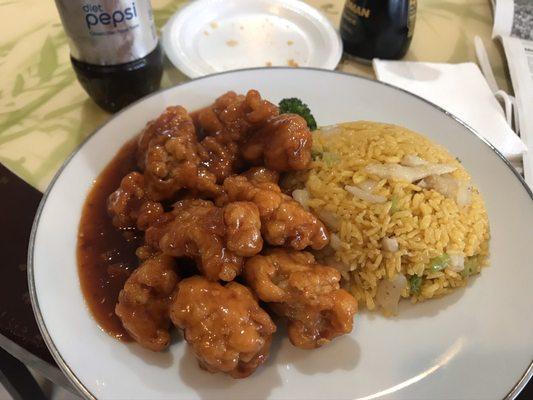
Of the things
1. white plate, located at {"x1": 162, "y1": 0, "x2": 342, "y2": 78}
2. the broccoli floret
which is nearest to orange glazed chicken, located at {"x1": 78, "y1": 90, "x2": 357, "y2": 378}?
the broccoli floret

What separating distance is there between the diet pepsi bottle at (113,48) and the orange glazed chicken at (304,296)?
1.34 metres

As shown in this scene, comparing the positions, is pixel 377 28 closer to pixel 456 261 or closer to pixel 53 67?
pixel 456 261

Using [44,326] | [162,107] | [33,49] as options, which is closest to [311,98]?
[162,107]

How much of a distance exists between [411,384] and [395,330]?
0.23 meters

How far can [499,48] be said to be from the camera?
336 centimetres

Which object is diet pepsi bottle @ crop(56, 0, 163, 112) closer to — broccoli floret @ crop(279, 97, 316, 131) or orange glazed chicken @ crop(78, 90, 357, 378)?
orange glazed chicken @ crop(78, 90, 357, 378)

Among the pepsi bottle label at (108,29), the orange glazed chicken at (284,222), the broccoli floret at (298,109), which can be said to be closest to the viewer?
the orange glazed chicken at (284,222)

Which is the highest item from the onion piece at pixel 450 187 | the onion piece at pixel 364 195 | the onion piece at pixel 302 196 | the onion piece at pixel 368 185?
the onion piece at pixel 368 185

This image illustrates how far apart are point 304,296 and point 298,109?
3.55 ft

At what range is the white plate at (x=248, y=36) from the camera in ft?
9.91

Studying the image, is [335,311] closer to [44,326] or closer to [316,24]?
[44,326]

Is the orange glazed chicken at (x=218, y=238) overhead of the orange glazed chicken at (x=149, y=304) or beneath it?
overhead

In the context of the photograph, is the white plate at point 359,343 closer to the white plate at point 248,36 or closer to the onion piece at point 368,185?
the onion piece at point 368,185

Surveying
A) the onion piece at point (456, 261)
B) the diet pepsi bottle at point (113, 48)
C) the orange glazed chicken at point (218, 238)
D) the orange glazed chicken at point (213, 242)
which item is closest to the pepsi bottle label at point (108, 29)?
the diet pepsi bottle at point (113, 48)
